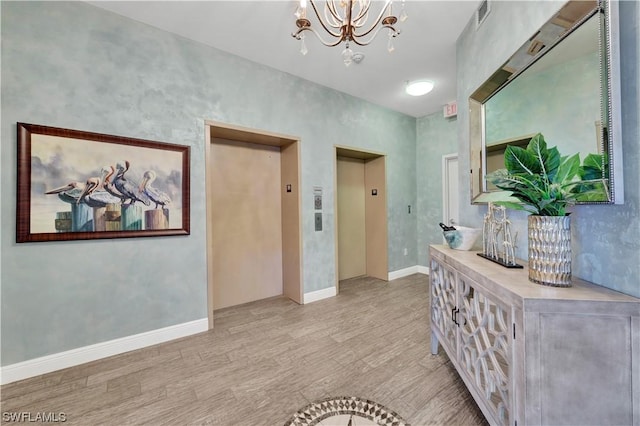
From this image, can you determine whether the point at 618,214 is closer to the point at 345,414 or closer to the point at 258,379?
Result: the point at 345,414

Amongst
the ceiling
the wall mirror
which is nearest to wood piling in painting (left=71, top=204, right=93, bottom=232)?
the ceiling

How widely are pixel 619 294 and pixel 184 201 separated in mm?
2897

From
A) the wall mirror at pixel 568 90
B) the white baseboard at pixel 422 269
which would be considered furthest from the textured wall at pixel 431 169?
the wall mirror at pixel 568 90

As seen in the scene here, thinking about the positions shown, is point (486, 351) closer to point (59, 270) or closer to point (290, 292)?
point (290, 292)

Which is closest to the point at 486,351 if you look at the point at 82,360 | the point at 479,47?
the point at 479,47

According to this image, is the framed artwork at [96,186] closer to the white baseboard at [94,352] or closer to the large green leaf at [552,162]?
the white baseboard at [94,352]

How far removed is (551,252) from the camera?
1046 mm

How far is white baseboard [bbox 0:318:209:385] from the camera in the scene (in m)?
1.78

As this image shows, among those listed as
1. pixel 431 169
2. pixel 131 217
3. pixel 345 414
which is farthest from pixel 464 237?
pixel 431 169

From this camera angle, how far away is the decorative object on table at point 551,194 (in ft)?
3.39

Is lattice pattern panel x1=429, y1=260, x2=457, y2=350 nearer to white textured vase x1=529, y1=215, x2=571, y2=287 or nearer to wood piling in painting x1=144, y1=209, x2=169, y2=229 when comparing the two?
white textured vase x1=529, y1=215, x2=571, y2=287

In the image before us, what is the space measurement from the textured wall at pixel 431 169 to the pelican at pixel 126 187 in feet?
13.6

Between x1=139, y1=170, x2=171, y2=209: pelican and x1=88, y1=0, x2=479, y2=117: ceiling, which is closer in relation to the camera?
x1=88, y1=0, x2=479, y2=117: ceiling

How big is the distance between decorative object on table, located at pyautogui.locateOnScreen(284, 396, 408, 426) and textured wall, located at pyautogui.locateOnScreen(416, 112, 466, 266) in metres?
3.34
